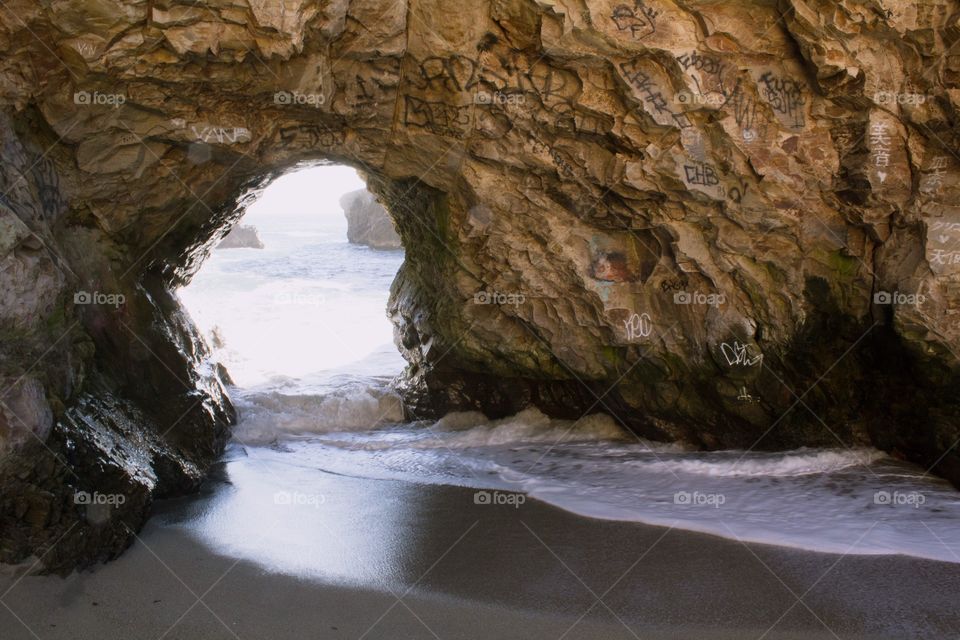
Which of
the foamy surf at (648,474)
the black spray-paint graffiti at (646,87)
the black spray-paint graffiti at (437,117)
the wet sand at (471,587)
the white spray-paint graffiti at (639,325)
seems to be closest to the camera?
the wet sand at (471,587)

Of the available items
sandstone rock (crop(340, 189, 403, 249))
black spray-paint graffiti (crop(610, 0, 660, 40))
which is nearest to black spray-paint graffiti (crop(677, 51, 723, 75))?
black spray-paint graffiti (crop(610, 0, 660, 40))

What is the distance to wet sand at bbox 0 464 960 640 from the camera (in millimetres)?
3830

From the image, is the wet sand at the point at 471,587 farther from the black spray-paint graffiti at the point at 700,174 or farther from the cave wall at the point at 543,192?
the black spray-paint graffiti at the point at 700,174

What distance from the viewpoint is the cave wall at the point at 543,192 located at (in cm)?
493

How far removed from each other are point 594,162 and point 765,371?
7.58 ft

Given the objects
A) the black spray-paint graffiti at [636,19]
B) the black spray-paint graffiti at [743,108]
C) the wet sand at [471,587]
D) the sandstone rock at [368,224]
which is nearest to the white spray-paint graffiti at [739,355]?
the black spray-paint graffiti at [743,108]

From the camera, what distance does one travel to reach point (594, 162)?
19.6ft

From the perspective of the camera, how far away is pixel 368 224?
29328 mm

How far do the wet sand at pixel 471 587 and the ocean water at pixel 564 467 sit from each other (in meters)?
0.22

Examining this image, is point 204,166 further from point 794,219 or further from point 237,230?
point 237,230

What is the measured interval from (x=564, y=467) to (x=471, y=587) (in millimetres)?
2441

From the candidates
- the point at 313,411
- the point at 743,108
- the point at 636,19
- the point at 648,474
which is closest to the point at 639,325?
the point at 648,474

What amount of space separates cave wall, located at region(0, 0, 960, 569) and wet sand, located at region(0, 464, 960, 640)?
492 millimetres

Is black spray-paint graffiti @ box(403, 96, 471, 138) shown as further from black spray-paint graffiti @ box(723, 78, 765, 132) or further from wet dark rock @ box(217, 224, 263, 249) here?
wet dark rock @ box(217, 224, 263, 249)
